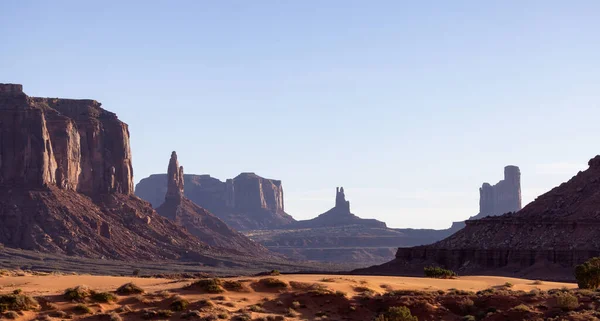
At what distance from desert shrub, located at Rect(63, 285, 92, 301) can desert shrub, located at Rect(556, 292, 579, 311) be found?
2013cm

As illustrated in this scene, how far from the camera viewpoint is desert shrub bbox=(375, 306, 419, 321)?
4466cm

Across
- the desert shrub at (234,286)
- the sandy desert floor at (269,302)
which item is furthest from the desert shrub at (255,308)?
the desert shrub at (234,286)

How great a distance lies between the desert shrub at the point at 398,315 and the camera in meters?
44.7

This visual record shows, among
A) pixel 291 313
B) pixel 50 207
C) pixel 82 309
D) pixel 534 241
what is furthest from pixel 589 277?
pixel 50 207

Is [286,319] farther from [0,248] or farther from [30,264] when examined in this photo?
[0,248]

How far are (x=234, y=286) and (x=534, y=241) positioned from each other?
53899mm

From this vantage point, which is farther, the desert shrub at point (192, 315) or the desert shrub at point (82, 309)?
the desert shrub at point (192, 315)

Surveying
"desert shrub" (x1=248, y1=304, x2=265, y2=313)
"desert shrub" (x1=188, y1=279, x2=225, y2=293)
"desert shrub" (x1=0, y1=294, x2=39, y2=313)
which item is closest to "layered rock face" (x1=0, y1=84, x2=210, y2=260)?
"desert shrub" (x1=188, y1=279, x2=225, y2=293)

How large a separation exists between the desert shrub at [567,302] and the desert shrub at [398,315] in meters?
6.48

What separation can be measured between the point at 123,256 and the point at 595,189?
92.2 meters

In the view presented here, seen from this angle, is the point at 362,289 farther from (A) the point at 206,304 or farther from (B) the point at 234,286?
(A) the point at 206,304

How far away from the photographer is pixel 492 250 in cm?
10031

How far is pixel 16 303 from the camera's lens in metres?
44.7

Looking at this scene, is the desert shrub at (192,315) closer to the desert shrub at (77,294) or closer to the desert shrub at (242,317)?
the desert shrub at (242,317)
